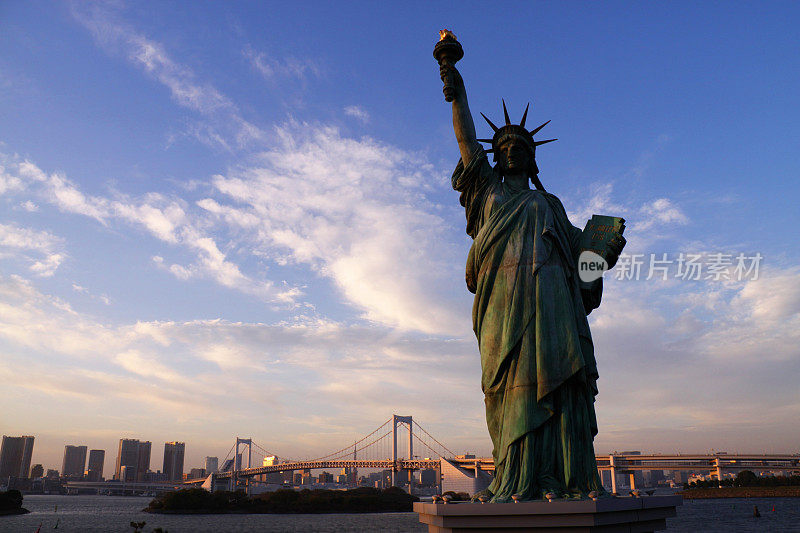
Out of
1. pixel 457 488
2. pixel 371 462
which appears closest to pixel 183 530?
pixel 457 488

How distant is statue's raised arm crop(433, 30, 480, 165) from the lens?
9.63 m

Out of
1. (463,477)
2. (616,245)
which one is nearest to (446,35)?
→ (616,245)

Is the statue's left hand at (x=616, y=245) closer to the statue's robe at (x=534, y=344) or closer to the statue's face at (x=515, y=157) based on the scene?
the statue's robe at (x=534, y=344)

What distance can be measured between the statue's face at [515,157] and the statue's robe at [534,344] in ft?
1.40

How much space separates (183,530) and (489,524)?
188 feet

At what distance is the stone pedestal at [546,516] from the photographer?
21.1 feet

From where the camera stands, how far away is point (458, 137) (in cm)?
973

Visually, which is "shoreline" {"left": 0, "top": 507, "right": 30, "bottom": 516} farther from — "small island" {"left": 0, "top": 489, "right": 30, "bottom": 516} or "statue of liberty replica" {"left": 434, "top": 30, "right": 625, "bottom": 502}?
"statue of liberty replica" {"left": 434, "top": 30, "right": 625, "bottom": 502}

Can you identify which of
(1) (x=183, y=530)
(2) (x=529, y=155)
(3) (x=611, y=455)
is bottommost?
(1) (x=183, y=530)

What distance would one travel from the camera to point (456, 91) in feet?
32.0

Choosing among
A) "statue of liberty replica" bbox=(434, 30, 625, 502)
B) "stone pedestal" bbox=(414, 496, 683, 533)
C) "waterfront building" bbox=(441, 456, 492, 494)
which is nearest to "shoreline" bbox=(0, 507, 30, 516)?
"waterfront building" bbox=(441, 456, 492, 494)

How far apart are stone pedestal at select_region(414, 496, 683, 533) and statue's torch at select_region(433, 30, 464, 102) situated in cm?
631

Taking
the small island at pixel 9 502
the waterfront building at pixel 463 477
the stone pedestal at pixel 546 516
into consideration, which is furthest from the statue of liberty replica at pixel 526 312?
the small island at pixel 9 502

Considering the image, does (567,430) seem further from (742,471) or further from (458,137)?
(742,471)
